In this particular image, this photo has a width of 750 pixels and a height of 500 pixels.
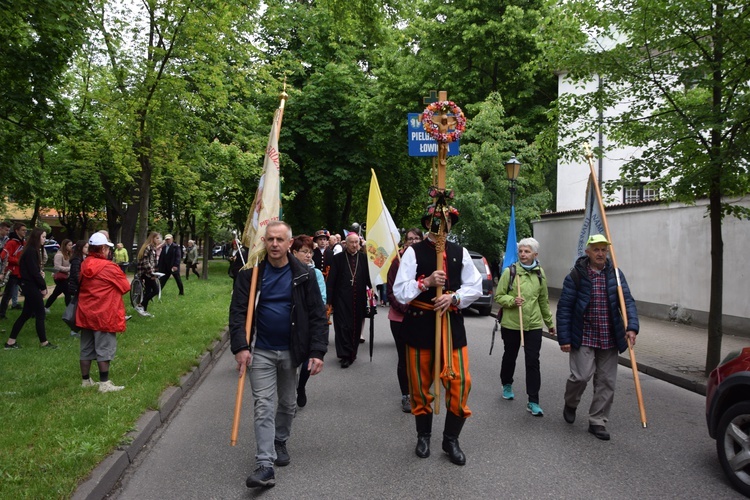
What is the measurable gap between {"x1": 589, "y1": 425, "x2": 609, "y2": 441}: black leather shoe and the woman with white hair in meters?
0.68

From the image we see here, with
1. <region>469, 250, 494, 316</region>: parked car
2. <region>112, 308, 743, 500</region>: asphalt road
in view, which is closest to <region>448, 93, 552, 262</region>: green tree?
<region>469, 250, 494, 316</region>: parked car

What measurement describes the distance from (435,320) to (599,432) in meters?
2.02

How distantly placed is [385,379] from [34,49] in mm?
6436

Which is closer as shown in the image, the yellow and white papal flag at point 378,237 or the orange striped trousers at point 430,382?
the orange striped trousers at point 430,382

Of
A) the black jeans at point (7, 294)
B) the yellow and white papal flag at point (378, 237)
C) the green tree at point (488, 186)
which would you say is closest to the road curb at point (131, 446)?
the yellow and white papal flag at point (378, 237)

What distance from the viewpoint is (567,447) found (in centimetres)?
526

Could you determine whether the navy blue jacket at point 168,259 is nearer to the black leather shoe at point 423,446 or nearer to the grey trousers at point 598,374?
the black leather shoe at point 423,446

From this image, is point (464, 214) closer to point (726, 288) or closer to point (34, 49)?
point (726, 288)

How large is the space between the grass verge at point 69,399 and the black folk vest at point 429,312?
2569mm

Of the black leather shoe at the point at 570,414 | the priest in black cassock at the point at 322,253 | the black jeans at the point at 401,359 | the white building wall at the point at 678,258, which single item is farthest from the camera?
the white building wall at the point at 678,258

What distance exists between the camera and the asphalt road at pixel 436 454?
4.34 m

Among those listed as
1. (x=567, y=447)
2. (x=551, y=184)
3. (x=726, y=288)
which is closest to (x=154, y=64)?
(x=567, y=447)

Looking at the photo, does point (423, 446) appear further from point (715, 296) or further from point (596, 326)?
point (715, 296)

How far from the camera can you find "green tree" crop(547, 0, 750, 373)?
752cm
